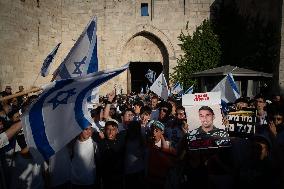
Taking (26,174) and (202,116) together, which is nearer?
(26,174)

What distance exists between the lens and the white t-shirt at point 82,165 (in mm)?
5422

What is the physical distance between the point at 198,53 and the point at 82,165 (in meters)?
18.4

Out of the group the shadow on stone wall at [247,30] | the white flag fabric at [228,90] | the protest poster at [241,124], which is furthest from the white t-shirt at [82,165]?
the shadow on stone wall at [247,30]

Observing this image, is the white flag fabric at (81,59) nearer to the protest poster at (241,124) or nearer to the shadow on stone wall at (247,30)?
the protest poster at (241,124)

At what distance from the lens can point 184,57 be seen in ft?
76.7

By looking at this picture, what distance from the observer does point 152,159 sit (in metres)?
5.31

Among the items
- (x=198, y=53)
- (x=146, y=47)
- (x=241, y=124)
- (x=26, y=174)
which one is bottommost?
(x=26, y=174)

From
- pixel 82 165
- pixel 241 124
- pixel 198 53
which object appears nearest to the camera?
pixel 82 165

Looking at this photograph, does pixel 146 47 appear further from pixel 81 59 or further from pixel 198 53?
pixel 81 59

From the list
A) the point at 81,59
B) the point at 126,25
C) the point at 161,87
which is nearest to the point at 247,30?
the point at 126,25

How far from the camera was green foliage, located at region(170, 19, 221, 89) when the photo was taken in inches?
898

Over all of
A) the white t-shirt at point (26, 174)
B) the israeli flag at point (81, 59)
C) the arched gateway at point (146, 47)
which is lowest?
the white t-shirt at point (26, 174)

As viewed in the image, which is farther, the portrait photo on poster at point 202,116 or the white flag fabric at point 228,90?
the white flag fabric at point 228,90

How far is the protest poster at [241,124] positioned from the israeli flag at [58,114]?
112 inches
